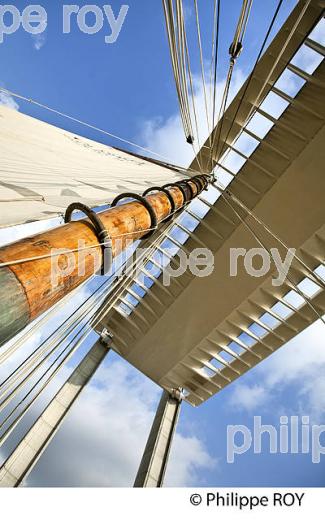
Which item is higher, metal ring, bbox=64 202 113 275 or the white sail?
the white sail

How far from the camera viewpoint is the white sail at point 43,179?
2309mm

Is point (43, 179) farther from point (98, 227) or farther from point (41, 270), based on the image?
point (41, 270)

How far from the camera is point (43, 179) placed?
9.78 ft

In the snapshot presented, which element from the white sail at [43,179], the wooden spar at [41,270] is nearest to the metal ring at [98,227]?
the wooden spar at [41,270]

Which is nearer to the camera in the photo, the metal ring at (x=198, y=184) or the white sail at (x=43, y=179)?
the white sail at (x=43, y=179)

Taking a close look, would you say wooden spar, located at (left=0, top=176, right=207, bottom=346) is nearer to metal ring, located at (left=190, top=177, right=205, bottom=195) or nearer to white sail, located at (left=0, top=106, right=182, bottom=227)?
white sail, located at (left=0, top=106, right=182, bottom=227)

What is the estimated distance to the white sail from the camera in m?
2.31

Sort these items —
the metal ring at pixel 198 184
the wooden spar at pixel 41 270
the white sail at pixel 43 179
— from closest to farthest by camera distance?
1. the wooden spar at pixel 41 270
2. the white sail at pixel 43 179
3. the metal ring at pixel 198 184

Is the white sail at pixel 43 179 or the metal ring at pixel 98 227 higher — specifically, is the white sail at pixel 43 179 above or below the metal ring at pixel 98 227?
above

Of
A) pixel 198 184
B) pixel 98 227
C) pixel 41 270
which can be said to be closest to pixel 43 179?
pixel 98 227

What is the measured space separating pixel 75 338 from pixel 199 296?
A: 917 cm

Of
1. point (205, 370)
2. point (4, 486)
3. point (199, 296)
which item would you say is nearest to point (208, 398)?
point (205, 370)

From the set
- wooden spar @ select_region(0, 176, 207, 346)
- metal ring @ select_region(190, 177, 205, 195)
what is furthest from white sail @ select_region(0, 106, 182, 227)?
metal ring @ select_region(190, 177, 205, 195)

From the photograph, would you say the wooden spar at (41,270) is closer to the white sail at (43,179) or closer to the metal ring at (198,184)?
the white sail at (43,179)
